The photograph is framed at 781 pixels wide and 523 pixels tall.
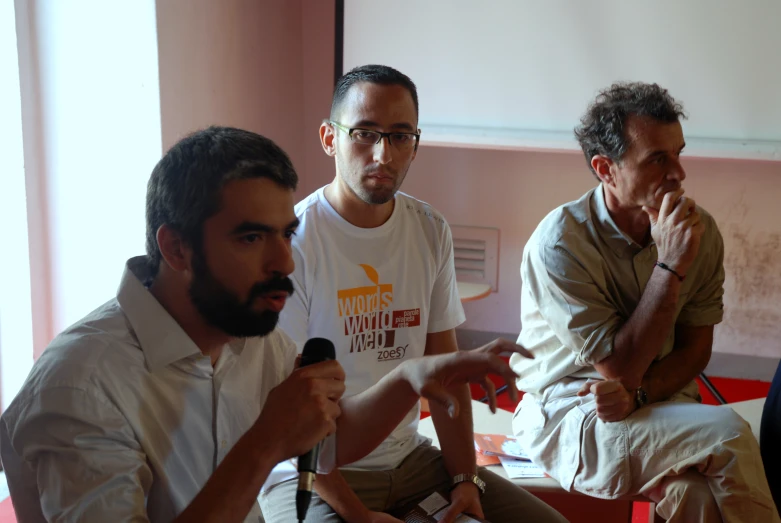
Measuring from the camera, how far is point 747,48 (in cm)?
320

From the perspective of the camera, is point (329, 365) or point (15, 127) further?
point (15, 127)

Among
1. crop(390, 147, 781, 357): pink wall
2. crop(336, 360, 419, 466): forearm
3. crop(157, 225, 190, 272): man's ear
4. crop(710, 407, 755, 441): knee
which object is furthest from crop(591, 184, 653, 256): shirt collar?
crop(390, 147, 781, 357): pink wall

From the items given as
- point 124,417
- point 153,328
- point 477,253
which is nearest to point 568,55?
point 477,253

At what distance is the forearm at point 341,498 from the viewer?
1.54 meters

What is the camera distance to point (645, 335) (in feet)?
6.17

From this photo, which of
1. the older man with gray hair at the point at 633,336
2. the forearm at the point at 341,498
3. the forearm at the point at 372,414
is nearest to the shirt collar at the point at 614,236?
the older man with gray hair at the point at 633,336

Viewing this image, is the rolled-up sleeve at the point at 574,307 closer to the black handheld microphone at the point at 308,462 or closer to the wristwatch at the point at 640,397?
the wristwatch at the point at 640,397

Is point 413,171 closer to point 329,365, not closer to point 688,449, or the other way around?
point 688,449

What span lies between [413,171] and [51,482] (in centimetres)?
312

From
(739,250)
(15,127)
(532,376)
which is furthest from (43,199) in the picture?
(739,250)

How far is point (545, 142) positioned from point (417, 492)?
203 cm

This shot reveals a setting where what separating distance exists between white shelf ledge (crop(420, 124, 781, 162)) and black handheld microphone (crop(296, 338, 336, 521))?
2330 millimetres

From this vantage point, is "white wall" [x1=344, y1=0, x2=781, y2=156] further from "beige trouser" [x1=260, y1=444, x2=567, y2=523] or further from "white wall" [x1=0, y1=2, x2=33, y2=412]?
"beige trouser" [x1=260, y1=444, x2=567, y2=523]

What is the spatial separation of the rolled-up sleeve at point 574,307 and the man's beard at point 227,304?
945mm
